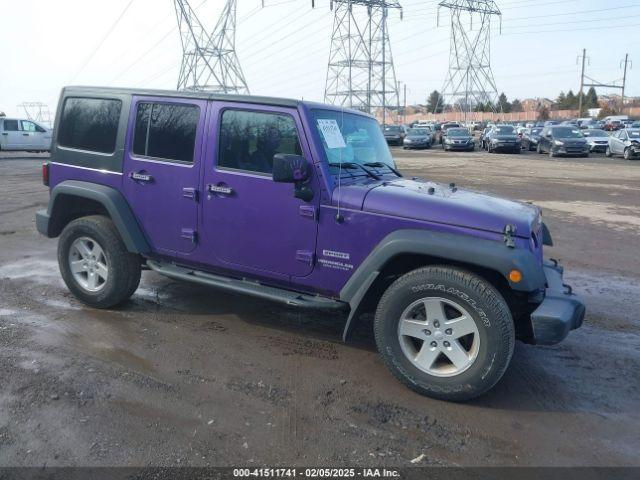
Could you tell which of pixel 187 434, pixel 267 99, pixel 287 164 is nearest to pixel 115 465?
pixel 187 434

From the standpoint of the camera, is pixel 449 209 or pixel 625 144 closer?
pixel 449 209

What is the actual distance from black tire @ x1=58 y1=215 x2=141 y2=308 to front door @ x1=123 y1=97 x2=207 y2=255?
35 cm

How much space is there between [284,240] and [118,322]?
1.88m

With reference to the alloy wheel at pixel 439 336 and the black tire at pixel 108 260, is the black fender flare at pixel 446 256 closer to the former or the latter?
the alloy wheel at pixel 439 336

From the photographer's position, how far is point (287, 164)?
3.89 metres

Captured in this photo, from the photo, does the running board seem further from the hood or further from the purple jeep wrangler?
the hood

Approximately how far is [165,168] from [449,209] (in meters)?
2.49

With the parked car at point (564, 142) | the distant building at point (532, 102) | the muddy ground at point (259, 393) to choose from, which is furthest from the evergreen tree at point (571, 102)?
the muddy ground at point (259, 393)

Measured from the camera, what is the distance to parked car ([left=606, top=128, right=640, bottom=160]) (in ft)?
86.9

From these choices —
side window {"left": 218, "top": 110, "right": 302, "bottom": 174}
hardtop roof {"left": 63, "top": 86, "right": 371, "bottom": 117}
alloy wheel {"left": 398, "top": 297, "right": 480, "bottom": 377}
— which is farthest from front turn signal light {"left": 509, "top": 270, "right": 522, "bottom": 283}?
hardtop roof {"left": 63, "top": 86, "right": 371, "bottom": 117}

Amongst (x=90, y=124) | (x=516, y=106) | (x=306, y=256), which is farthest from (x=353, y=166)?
(x=516, y=106)

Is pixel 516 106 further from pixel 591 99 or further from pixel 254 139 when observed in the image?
pixel 254 139

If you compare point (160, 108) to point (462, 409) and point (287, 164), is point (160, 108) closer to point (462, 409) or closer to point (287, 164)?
point (287, 164)

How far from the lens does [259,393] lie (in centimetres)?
379
